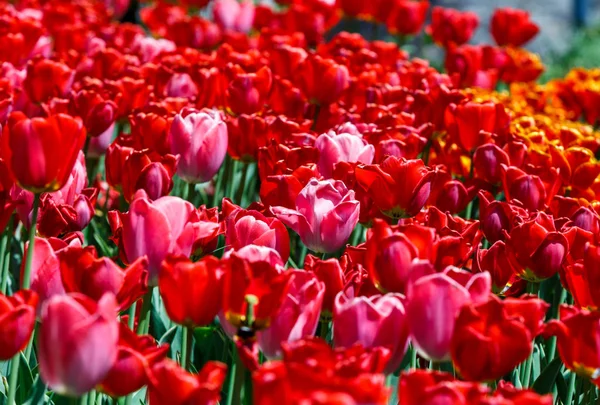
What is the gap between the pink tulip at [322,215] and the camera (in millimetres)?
1811

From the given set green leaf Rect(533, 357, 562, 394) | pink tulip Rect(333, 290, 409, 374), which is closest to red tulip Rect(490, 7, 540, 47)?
green leaf Rect(533, 357, 562, 394)

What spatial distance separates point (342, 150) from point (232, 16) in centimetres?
322

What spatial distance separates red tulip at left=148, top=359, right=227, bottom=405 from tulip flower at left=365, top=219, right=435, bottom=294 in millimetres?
397

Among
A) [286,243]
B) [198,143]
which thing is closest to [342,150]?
[198,143]

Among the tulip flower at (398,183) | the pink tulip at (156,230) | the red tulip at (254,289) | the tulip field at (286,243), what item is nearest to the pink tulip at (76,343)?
the tulip field at (286,243)

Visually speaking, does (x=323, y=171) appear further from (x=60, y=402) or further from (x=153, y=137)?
(x=60, y=402)

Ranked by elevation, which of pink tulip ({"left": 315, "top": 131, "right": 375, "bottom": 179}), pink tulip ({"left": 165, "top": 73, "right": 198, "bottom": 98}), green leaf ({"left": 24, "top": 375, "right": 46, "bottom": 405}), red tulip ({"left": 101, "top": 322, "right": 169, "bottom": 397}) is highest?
red tulip ({"left": 101, "top": 322, "right": 169, "bottom": 397})

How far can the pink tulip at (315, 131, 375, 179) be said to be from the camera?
2.27m

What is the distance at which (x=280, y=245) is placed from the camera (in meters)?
1.69

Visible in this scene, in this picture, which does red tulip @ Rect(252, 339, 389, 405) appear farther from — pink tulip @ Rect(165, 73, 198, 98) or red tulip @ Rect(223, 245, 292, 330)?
pink tulip @ Rect(165, 73, 198, 98)

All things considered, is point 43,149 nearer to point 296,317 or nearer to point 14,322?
point 14,322

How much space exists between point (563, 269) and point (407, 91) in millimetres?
1501

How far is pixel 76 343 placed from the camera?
114 cm

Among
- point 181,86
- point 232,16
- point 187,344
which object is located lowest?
point 232,16
